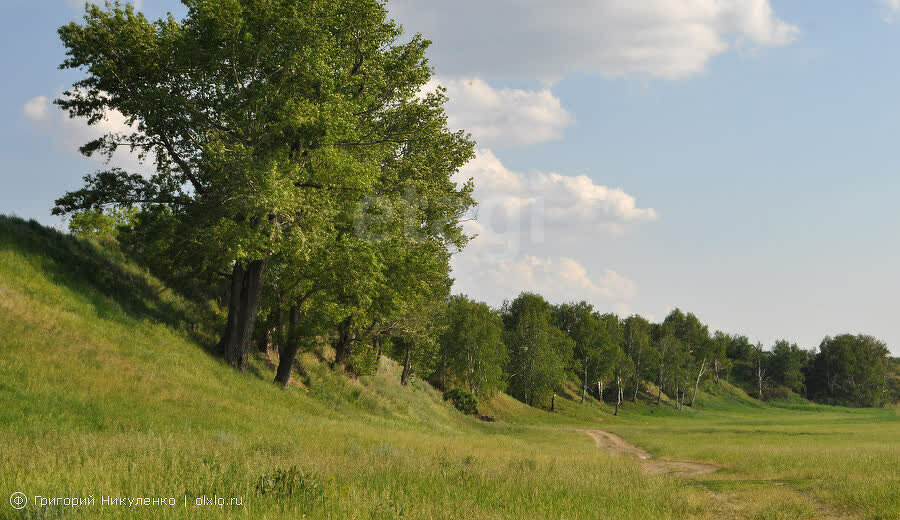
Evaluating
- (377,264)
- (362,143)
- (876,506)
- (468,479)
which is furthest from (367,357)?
(876,506)

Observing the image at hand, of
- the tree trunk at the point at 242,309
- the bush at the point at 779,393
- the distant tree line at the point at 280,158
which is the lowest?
the bush at the point at 779,393

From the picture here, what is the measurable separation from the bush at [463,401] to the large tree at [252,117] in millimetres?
35280

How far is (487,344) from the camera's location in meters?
70.8

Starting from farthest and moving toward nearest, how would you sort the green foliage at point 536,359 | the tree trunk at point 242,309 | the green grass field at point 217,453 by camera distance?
the green foliage at point 536,359 → the tree trunk at point 242,309 → the green grass field at point 217,453

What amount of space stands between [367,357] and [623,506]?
25319 millimetres

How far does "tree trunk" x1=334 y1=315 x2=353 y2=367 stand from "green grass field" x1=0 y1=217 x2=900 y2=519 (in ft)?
22.2

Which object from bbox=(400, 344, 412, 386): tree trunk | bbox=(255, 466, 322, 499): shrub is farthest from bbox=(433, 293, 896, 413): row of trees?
bbox=(255, 466, 322, 499): shrub

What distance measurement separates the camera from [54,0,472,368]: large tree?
70.9 ft

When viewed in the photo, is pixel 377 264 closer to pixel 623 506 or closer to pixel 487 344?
pixel 623 506

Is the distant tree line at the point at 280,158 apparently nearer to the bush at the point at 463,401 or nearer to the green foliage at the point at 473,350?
the bush at the point at 463,401

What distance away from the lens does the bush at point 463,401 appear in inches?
2285

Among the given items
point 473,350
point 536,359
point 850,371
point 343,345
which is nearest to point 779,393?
point 850,371

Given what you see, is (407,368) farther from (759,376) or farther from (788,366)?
(788,366)

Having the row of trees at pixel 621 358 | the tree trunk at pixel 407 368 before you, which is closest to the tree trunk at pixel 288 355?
the tree trunk at pixel 407 368
